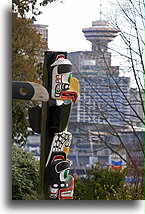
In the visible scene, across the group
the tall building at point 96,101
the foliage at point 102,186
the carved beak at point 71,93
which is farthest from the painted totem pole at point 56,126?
the tall building at point 96,101

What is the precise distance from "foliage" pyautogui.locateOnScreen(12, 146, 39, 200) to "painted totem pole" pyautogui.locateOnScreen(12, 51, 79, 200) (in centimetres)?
60

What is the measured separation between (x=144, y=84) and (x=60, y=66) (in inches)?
88.1

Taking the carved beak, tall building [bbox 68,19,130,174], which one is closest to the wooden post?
the carved beak

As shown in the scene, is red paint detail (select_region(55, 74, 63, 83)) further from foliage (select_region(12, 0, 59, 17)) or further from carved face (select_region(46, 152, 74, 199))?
foliage (select_region(12, 0, 59, 17))

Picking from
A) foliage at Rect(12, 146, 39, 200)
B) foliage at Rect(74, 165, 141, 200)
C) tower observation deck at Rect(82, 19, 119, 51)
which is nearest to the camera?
foliage at Rect(74, 165, 141, 200)

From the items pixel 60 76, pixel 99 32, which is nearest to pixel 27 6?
pixel 99 32

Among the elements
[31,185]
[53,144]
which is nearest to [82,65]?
[31,185]

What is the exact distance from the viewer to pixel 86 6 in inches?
231

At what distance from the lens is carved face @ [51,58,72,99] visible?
4.51 meters

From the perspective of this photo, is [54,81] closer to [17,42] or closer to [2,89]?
[2,89]

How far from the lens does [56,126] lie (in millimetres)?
4527

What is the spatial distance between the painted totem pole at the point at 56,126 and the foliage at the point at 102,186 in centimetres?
55

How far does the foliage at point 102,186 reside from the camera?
5.05 meters

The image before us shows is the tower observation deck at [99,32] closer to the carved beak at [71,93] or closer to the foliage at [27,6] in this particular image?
the foliage at [27,6]
